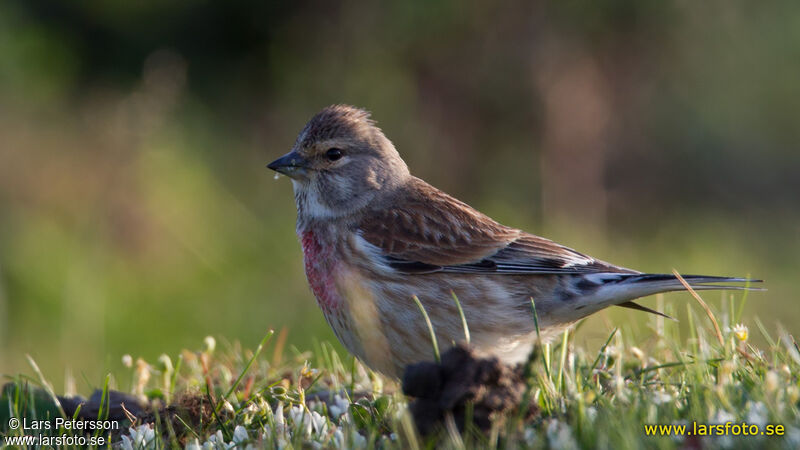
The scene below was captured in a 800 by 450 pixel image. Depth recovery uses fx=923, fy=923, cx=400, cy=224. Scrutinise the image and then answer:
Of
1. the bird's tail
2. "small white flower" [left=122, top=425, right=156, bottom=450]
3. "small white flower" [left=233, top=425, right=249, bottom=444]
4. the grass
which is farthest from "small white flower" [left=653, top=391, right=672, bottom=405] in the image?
"small white flower" [left=122, top=425, right=156, bottom=450]

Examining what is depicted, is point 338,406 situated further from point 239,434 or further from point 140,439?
point 140,439

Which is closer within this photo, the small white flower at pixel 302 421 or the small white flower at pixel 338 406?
the small white flower at pixel 302 421

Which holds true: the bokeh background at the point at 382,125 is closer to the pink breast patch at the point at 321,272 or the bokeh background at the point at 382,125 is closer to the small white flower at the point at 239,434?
the pink breast patch at the point at 321,272

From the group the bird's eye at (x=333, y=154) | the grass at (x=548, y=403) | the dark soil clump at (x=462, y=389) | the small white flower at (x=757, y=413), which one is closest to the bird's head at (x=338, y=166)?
the bird's eye at (x=333, y=154)

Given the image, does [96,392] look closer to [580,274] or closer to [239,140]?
[580,274]

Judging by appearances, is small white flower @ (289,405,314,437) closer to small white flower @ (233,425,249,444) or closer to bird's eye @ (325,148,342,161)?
small white flower @ (233,425,249,444)

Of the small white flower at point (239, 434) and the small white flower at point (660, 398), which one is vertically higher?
the small white flower at point (660, 398)

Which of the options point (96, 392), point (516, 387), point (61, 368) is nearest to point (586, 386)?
point (516, 387)
